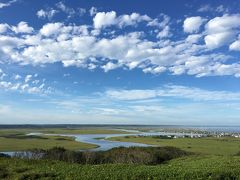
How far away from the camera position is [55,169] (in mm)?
24797

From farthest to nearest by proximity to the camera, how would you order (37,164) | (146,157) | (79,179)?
(146,157) → (37,164) → (79,179)

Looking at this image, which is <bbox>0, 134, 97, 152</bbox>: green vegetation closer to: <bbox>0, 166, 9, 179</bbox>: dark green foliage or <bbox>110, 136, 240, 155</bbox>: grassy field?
<bbox>110, 136, 240, 155</bbox>: grassy field

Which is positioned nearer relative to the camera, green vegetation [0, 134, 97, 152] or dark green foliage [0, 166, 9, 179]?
dark green foliage [0, 166, 9, 179]

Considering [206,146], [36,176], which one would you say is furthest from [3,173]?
[206,146]

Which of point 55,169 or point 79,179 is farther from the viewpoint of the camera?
point 55,169

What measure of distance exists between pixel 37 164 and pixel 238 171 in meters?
15.7

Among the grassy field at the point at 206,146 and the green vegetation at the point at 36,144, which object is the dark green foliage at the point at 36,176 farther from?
the green vegetation at the point at 36,144

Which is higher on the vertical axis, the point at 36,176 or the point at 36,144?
the point at 36,176

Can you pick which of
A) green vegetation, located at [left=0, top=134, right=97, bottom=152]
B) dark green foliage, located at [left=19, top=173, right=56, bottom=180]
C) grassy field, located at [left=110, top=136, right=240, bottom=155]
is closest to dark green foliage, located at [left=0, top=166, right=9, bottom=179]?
dark green foliage, located at [left=19, top=173, right=56, bottom=180]

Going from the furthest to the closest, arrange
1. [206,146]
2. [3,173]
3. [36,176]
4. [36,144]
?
[206,146] < [36,144] < [3,173] < [36,176]

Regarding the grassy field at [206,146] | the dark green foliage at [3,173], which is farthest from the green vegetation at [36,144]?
the dark green foliage at [3,173]

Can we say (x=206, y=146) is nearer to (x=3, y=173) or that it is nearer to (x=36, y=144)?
(x=36, y=144)

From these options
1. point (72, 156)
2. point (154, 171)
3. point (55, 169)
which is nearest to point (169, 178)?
point (154, 171)

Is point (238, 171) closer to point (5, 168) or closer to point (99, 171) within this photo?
point (99, 171)
